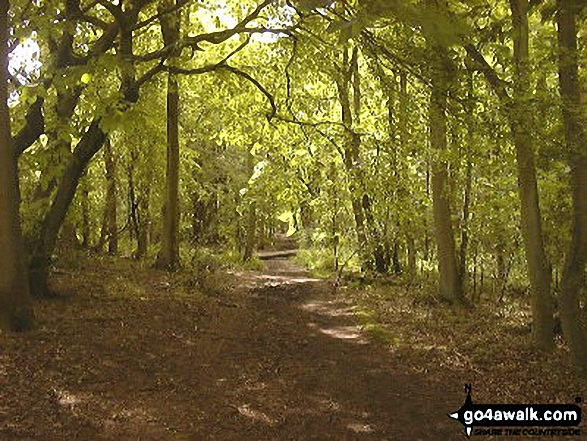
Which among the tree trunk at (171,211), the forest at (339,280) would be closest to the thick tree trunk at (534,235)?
the forest at (339,280)

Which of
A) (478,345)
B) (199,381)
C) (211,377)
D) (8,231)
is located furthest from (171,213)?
(478,345)

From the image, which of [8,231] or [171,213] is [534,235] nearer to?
[8,231]

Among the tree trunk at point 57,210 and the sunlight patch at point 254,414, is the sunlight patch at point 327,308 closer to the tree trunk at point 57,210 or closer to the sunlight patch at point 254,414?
the tree trunk at point 57,210

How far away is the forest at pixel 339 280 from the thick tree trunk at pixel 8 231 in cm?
3

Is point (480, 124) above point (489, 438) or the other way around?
above

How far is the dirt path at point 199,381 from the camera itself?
19.7 feet

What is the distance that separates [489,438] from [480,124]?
373cm

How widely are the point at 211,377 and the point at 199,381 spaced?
0.89ft

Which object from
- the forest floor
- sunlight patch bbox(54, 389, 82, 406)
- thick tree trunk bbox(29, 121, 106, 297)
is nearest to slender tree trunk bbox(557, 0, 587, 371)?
the forest floor

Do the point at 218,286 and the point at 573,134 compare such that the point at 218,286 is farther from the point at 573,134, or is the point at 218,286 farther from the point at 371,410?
the point at 573,134

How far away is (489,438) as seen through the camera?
5980mm

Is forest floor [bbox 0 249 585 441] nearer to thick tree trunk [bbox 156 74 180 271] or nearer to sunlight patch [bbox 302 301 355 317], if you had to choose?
sunlight patch [bbox 302 301 355 317]

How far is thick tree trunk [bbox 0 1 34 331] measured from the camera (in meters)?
8.21

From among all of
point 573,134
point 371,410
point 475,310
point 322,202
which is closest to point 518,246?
point 475,310
